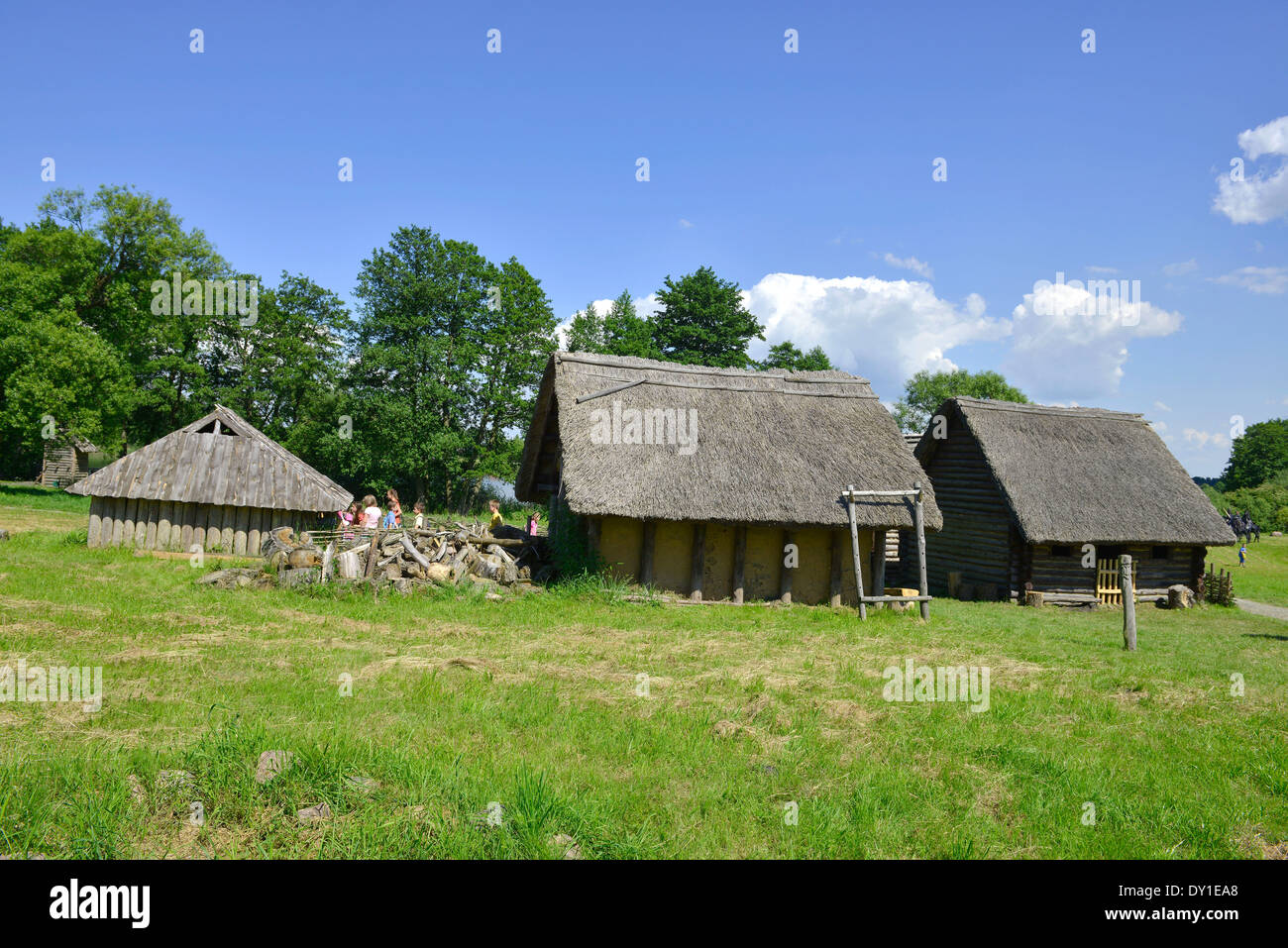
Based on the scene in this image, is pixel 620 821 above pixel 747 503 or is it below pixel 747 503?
below

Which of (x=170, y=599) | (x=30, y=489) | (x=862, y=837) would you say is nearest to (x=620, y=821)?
(x=862, y=837)

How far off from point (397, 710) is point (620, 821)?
278cm

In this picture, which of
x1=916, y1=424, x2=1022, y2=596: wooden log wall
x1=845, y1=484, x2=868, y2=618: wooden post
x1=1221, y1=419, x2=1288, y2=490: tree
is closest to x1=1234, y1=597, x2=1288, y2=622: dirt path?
x1=916, y1=424, x2=1022, y2=596: wooden log wall

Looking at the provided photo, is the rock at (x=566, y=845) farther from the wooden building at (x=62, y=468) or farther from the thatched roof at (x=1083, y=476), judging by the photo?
the wooden building at (x=62, y=468)

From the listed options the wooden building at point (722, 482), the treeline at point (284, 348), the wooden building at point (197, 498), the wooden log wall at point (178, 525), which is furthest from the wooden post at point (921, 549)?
the treeline at point (284, 348)

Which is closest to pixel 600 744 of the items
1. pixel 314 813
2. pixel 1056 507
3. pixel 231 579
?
pixel 314 813

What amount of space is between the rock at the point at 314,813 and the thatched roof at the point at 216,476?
15.1m

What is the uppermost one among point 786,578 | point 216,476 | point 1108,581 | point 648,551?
point 216,476

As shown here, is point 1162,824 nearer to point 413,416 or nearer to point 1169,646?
point 1169,646

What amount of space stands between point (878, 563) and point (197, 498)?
1598 centimetres

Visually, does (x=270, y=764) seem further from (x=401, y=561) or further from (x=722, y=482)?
(x=722, y=482)

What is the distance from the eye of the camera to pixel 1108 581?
64.9 ft

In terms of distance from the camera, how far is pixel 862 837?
4.42m

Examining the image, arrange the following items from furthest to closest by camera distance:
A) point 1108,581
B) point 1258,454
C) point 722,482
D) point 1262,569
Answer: point 1258,454 < point 1262,569 < point 1108,581 < point 722,482
